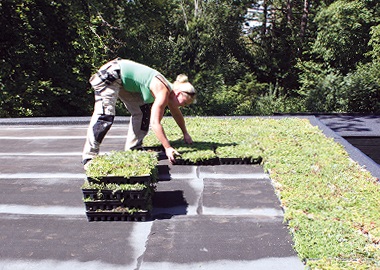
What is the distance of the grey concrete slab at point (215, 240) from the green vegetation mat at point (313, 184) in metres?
0.15

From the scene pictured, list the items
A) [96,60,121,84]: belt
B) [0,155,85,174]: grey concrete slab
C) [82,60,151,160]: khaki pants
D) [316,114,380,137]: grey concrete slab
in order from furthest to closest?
[316,114,380,137]: grey concrete slab < [0,155,85,174]: grey concrete slab < [96,60,121,84]: belt < [82,60,151,160]: khaki pants

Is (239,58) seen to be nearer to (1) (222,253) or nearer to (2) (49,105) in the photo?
(2) (49,105)

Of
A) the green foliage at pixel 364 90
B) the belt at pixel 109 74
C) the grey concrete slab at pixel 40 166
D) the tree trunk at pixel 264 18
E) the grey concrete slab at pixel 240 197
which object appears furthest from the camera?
A: the tree trunk at pixel 264 18

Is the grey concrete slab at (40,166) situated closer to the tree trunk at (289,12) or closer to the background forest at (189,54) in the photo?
the background forest at (189,54)

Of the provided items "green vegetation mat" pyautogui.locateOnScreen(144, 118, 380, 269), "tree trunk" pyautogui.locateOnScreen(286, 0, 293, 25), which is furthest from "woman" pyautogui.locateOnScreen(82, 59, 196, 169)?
"tree trunk" pyautogui.locateOnScreen(286, 0, 293, 25)

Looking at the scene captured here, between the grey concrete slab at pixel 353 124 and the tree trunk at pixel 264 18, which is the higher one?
the tree trunk at pixel 264 18

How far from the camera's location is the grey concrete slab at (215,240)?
2.42m

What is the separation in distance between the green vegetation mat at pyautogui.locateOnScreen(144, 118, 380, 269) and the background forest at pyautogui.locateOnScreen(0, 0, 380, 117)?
7572mm

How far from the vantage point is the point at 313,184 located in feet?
11.7

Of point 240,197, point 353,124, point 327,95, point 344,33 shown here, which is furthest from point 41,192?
point 344,33

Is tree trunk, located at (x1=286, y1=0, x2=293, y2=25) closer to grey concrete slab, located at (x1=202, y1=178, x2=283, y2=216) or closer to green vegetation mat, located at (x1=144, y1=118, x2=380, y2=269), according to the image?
green vegetation mat, located at (x1=144, y1=118, x2=380, y2=269)

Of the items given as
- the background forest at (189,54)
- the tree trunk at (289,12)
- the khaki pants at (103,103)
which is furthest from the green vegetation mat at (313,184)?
the tree trunk at (289,12)

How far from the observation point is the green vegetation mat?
94.8 inches

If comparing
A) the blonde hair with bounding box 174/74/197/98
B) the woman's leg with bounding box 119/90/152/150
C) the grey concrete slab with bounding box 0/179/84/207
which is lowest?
the grey concrete slab with bounding box 0/179/84/207
